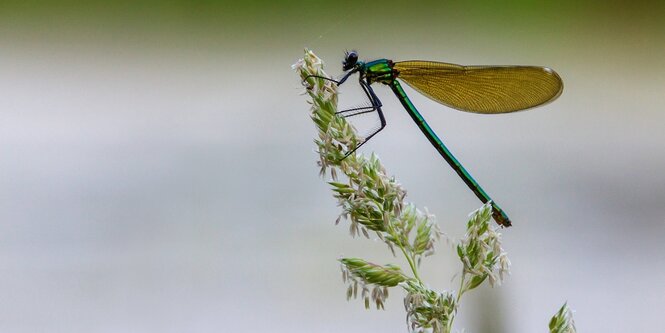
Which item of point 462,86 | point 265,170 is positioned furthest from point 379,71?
point 265,170

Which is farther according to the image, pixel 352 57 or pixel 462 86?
pixel 462 86

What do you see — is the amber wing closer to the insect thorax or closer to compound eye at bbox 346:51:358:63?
the insect thorax

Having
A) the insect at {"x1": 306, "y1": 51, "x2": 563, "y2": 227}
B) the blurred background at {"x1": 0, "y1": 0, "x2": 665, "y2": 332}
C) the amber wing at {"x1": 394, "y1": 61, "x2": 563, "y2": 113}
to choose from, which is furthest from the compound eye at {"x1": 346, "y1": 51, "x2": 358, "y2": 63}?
the blurred background at {"x1": 0, "y1": 0, "x2": 665, "y2": 332}

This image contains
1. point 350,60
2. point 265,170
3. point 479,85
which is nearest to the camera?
point 350,60

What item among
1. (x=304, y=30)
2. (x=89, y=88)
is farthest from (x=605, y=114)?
(x=89, y=88)

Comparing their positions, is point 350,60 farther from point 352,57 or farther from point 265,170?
point 265,170

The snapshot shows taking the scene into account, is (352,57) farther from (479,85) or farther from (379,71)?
(479,85)

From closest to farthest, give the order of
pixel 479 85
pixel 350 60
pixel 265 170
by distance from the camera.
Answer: pixel 350 60 → pixel 479 85 → pixel 265 170
